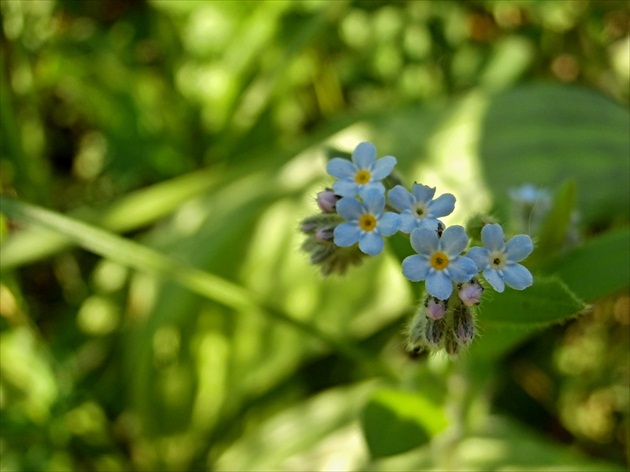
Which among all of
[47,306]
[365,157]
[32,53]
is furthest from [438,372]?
[32,53]

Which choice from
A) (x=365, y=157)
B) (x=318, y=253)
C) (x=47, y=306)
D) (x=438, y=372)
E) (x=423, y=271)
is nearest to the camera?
(x=423, y=271)

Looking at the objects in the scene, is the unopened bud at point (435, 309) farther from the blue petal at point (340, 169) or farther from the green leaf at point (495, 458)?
the green leaf at point (495, 458)

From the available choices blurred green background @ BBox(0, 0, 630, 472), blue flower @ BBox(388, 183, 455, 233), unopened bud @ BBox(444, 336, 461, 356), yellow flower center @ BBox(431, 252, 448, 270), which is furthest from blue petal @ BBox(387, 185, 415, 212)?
blurred green background @ BBox(0, 0, 630, 472)

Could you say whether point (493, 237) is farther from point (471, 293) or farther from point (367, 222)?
point (367, 222)

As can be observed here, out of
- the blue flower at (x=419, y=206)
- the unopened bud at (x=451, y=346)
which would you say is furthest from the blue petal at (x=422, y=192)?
the unopened bud at (x=451, y=346)

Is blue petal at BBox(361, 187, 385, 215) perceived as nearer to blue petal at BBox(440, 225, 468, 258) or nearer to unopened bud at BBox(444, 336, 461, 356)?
blue petal at BBox(440, 225, 468, 258)

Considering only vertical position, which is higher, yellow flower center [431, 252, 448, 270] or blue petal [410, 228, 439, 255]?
blue petal [410, 228, 439, 255]

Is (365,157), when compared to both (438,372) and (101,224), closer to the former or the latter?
(438,372)
